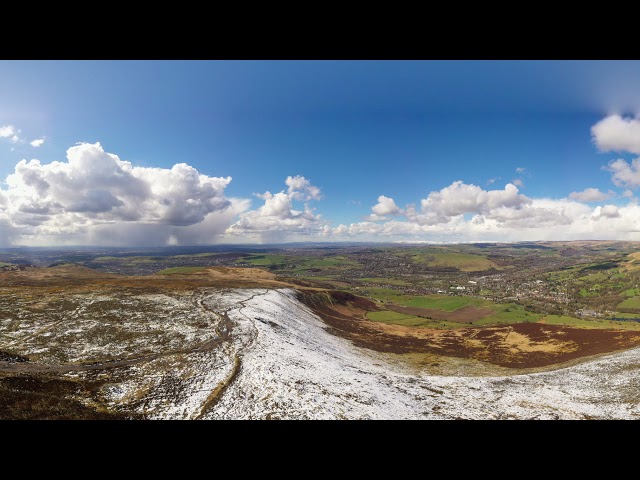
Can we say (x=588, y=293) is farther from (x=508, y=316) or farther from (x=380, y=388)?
(x=380, y=388)

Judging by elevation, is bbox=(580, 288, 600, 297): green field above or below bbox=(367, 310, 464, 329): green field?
below

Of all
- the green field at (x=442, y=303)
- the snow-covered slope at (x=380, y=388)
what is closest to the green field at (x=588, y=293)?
the green field at (x=442, y=303)

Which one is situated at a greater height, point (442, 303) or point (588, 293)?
point (442, 303)

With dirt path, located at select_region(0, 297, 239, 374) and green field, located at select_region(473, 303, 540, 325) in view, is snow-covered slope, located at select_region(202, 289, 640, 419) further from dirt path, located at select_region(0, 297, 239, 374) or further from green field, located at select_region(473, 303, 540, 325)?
green field, located at select_region(473, 303, 540, 325)

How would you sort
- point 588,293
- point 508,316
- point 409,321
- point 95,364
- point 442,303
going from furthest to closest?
point 588,293 → point 442,303 → point 508,316 → point 409,321 → point 95,364

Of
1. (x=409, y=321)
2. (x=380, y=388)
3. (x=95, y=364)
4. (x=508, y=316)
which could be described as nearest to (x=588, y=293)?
(x=508, y=316)

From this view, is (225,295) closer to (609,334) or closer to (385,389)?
(385,389)

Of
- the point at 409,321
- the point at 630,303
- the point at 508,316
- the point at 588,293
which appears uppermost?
the point at 409,321

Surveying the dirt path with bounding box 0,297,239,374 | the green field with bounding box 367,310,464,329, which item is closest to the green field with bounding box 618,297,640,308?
the green field with bounding box 367,310,464,329

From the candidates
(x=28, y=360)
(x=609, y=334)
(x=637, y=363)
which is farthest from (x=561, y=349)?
(x=28, y=360)
